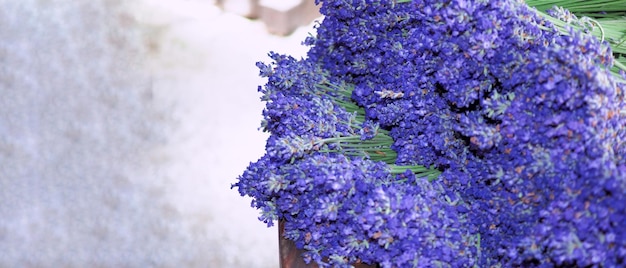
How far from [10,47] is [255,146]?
1125 millimetres

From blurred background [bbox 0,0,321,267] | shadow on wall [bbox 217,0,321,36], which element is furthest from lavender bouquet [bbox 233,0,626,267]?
shadow on wall [bbox 217,0,321,36]

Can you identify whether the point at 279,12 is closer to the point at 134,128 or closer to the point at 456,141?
the point at 134,128

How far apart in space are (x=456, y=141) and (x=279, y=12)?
2138mm

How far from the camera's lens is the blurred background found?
101 inches

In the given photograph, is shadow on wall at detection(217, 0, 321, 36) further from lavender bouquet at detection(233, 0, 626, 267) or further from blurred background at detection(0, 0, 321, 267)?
lavender bouquet at detection(233, 0, 626, 267)

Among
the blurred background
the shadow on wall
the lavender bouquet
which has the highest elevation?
the shadow on wall

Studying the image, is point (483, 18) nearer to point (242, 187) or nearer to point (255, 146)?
point (242, 187)

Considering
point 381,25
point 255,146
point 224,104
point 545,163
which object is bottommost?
point 545,163

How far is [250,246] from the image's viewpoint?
2.57 metres

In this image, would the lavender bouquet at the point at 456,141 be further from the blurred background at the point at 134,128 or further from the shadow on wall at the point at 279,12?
the shadow on wall at the point at 279,12

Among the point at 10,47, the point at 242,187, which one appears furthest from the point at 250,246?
the point at 242,187

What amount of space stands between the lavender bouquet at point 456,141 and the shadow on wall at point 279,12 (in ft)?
6.18

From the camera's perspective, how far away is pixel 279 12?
2984mm

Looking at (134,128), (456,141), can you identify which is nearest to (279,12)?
(134,128)
